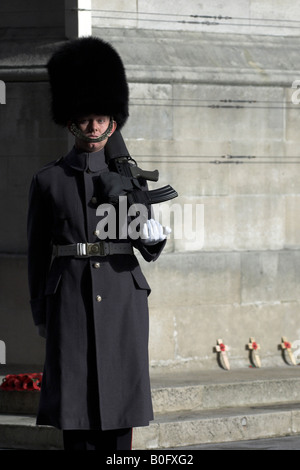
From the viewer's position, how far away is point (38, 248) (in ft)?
19.4

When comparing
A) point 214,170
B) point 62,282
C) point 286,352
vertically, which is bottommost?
point 286,352

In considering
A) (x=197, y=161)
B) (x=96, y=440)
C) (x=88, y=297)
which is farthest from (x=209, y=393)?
(x=88, y=297)

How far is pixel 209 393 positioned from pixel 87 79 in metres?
2.96

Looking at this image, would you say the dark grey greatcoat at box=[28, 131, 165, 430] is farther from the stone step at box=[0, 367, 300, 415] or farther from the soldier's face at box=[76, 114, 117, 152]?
the stone step at box=[0, 367, 300, 415]

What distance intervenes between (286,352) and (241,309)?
500mm

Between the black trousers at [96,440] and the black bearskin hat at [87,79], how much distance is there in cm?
150

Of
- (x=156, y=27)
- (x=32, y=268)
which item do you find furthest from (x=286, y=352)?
(x=32, y=268)

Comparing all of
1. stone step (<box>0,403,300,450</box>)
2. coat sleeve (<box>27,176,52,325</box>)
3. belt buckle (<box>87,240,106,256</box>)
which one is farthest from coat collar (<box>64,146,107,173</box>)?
stone step (<box>0,403,300,450</box>)

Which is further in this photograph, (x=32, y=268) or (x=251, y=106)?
(x=251, y=106)

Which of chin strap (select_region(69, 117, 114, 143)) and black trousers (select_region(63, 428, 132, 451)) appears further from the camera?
chin strap (select_region(69, 117, 114, 143))

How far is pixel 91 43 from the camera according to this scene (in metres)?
6.23

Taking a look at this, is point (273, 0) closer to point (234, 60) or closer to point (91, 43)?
point (234, 60)

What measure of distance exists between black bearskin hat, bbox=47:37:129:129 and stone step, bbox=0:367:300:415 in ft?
8.28

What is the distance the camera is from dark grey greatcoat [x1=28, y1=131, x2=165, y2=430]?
5.65 m
